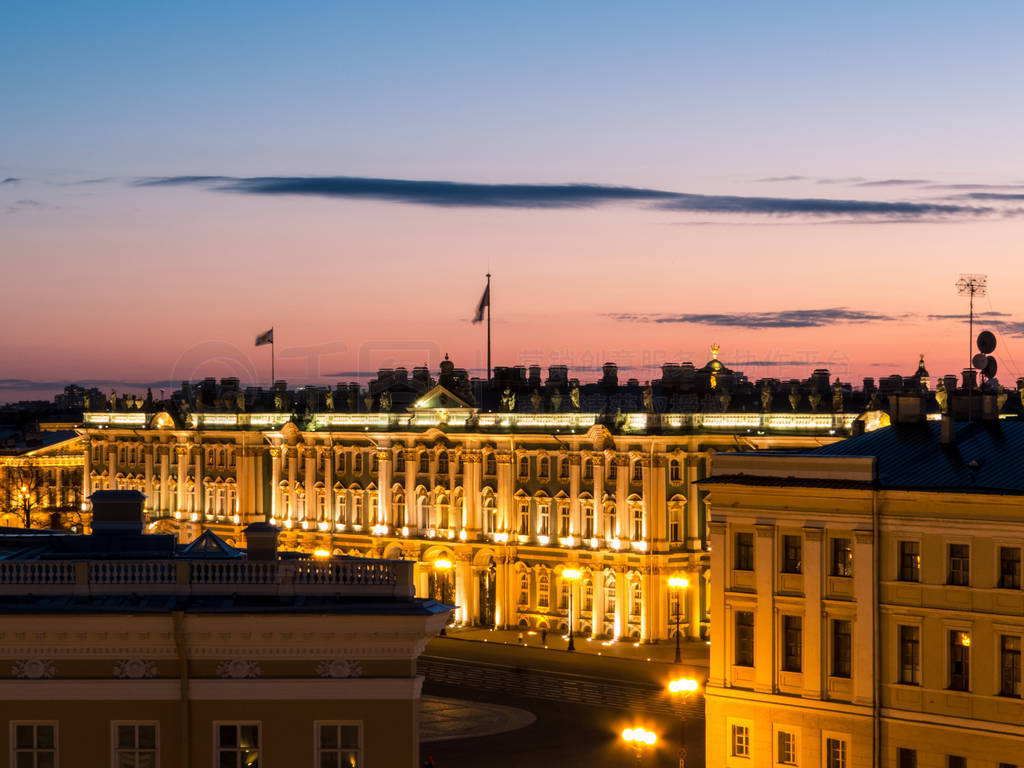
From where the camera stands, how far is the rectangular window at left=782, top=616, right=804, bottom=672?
5638cm

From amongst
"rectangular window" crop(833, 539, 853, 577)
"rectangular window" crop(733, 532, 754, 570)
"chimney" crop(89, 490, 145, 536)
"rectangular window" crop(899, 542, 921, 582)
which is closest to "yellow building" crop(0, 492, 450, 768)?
"chimney" crop(89, 490, 145, 536)

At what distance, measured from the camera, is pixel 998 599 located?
5219cm

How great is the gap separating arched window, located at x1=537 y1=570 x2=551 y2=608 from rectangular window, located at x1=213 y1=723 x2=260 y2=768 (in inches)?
2867

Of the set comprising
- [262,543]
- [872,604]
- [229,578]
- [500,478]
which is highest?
[262,543]

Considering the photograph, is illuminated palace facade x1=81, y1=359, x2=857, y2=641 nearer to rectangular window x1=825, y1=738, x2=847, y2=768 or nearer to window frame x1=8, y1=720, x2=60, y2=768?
rectangular window x1=825, y1=738, x2=847, y2=768

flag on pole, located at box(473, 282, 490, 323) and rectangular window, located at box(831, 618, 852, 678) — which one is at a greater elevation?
flag on pole, located at box(473, 282, 490, 323)

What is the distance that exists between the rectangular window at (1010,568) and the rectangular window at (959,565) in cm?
99

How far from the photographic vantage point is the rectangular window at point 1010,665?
51.8 m

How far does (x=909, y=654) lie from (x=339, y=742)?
2692cm

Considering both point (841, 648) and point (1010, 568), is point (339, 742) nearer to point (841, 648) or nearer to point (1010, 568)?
point (1010, 568)

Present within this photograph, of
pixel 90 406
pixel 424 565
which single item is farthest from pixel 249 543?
pixel 90 406

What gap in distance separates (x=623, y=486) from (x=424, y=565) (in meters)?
15.9

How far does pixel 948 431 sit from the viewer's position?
192 ft

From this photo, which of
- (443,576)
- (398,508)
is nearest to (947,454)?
(443,576)
